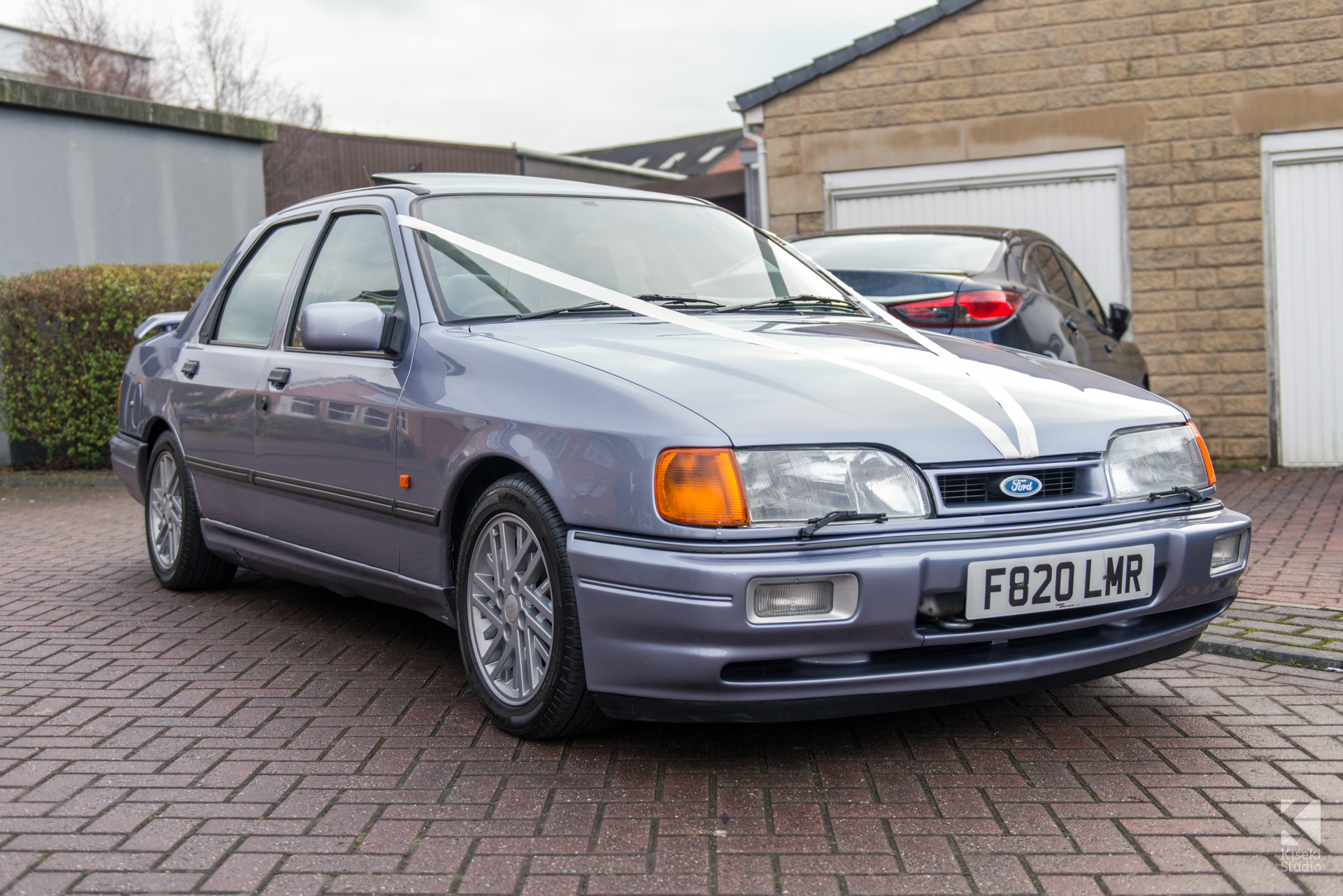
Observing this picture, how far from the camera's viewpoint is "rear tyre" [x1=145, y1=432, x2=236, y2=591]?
5223 millimetres

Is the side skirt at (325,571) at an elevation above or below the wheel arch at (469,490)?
below

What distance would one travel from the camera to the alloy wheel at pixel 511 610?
324 centimetres

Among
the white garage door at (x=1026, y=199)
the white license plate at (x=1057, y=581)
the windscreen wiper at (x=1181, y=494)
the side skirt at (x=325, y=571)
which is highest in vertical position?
the white garage door at (x=1026, y=199)

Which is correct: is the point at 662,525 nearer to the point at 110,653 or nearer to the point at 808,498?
the point at 808,498

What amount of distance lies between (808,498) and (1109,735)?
4.00 feet

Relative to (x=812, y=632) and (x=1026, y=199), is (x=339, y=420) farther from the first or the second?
(x=1026, y=199)

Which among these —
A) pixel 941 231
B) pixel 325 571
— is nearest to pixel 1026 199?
pixel 941 231

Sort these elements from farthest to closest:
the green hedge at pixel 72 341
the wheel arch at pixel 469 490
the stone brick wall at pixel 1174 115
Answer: the stone brick wall at pixel 1174 115
the green hedge at pixel 72 341
the wheel arch at pixel 469 490

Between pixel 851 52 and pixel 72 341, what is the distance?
22.0 ft

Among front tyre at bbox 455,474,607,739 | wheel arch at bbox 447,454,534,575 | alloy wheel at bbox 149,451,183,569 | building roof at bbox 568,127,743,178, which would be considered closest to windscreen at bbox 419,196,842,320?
wheel arch at bbox 447,454,534,575

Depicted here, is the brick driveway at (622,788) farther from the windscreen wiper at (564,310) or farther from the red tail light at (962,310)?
the red tail light at (962,310)

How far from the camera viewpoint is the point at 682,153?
55.4m

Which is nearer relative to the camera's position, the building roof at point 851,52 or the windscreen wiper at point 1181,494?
the windscreen wiper at point 1181,494

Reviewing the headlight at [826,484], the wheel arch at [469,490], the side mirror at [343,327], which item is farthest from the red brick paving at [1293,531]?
the side mirror at [343,327]
